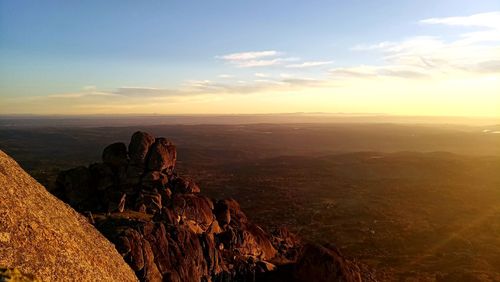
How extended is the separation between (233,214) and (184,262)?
55.9 feet

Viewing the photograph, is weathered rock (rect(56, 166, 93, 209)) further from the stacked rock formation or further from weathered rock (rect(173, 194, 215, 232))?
weathered rock (rect(173, 194, 215, 232))

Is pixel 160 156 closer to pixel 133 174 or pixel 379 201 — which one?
pixel 133 174

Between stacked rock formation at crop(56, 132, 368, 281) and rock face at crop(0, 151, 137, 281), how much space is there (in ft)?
11.5

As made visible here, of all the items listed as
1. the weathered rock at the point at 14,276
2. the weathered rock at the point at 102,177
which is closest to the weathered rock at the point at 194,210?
→ the weathered rock at the point at 102,177

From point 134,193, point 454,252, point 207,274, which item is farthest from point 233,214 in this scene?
point 454,252

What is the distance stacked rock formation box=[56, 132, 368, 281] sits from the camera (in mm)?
30844

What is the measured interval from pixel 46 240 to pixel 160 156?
2844 cm

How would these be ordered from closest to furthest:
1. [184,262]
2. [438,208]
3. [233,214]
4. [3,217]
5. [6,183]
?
1. [3,217]
2. [6,183]
3. [184,262]
4. [233,214]
5. [438,208]

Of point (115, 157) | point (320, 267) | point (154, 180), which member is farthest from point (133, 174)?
point (320, 267)

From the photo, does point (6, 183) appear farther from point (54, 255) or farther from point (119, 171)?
point (119, 171)

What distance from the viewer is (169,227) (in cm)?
3462

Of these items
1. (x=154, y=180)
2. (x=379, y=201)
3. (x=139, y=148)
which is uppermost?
(x=139, y=148)

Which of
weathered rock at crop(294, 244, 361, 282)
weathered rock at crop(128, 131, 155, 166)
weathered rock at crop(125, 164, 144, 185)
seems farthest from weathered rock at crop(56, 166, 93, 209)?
weathered rock at crop(294, 244, 361, 282)

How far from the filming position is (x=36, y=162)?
147 meters
